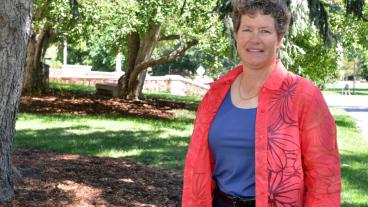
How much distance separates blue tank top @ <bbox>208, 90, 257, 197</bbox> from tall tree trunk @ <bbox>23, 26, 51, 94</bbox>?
18.9m

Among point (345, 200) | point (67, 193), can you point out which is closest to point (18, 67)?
point (67, 193)

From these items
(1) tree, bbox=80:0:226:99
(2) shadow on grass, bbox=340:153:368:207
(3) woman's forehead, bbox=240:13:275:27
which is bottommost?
(2) shadow on grass, bbox=340:153:368:207

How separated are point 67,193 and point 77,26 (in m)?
9.81

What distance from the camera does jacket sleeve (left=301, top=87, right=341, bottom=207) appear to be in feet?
7.13

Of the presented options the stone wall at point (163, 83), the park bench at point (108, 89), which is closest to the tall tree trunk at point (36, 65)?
the park bench at point (108, 89)

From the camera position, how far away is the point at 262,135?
220cm

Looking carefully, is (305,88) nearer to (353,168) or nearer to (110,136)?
(353,168)

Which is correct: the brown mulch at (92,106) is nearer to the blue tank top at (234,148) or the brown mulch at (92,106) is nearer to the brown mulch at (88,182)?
the brown mulch at (88,182)

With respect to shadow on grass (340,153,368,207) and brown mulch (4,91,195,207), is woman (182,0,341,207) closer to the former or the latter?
brown mulch (4,91,195,207)

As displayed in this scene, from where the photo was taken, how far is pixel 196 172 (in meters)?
2.46

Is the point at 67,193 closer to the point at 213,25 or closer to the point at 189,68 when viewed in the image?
the point at 213,25

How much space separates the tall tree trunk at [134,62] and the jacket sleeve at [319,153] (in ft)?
59.7

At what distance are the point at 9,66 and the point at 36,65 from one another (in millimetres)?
16301

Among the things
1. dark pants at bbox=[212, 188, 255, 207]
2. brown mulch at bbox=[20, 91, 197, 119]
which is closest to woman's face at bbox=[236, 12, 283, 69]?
dark pants at bbox=[212, 188, 255, 207]
